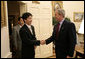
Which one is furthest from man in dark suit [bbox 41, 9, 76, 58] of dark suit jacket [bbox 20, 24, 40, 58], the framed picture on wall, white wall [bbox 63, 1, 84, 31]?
the framed picture on wall

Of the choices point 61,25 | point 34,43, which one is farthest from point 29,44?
point 61,25

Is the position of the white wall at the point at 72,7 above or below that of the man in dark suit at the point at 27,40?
above

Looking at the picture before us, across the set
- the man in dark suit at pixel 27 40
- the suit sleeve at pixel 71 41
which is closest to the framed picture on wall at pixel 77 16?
the man in dark suit at pixel 27 40

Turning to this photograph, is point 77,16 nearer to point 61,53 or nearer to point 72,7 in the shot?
point 72,7

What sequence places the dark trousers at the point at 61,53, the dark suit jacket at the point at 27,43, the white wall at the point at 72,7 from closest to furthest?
the dark trousers at the point at 61,53
the dark suit jacket at the point at 27,43
the white wall at the point at 72,7

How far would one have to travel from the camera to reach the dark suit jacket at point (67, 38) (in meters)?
2.43

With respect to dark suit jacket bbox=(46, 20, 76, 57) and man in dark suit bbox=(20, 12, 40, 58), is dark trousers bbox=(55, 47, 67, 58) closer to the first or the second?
dark suit jacket bbox=(46, 20, 76, 57)

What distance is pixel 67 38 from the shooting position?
2539 millimetres

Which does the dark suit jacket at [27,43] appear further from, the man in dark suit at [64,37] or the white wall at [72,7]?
the white wall at [72,7]

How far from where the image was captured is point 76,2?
Answer: 691 centimetres

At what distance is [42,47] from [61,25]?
243cm

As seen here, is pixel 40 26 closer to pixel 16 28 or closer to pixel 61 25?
pixel 16 28

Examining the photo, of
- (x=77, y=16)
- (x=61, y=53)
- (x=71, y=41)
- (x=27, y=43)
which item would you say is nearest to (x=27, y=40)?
(x=27, y=43)

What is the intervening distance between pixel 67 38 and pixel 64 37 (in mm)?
61
